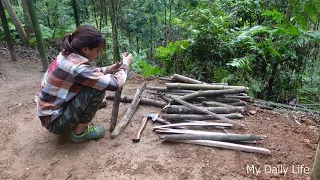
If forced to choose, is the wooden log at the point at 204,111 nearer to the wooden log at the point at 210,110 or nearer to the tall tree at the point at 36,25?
the wooden log at the point at 210,110

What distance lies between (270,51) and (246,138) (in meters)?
2.67

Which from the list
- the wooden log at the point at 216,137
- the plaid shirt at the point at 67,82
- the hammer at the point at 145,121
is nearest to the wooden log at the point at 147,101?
the hammer at the point at 145,121

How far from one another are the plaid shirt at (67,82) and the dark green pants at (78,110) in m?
0.05

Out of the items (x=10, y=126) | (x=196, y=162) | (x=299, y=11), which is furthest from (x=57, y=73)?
(x=299, y=11)

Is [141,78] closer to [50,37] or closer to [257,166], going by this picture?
[257,166]

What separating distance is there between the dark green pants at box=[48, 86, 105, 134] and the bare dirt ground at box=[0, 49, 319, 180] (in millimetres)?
300

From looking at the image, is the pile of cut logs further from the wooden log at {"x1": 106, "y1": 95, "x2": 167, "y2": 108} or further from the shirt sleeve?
the shirt sleeve

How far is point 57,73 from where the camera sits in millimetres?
2400

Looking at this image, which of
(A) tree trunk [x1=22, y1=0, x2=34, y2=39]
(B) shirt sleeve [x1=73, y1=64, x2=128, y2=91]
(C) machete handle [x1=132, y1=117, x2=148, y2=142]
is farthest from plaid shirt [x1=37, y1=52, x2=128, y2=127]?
(A) tree trunk [x1=22, y1=0, x2=34, y2=39]

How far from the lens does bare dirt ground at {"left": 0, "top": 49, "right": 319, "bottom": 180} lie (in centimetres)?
226

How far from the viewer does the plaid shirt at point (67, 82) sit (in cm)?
233

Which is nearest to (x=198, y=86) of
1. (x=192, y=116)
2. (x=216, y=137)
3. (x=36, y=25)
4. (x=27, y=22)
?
(x=192, y=116)

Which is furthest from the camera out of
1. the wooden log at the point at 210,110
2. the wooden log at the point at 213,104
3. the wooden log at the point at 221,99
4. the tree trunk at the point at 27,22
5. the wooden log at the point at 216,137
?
the tree trunk at the point at 27,22

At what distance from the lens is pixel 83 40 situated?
2.37 m
